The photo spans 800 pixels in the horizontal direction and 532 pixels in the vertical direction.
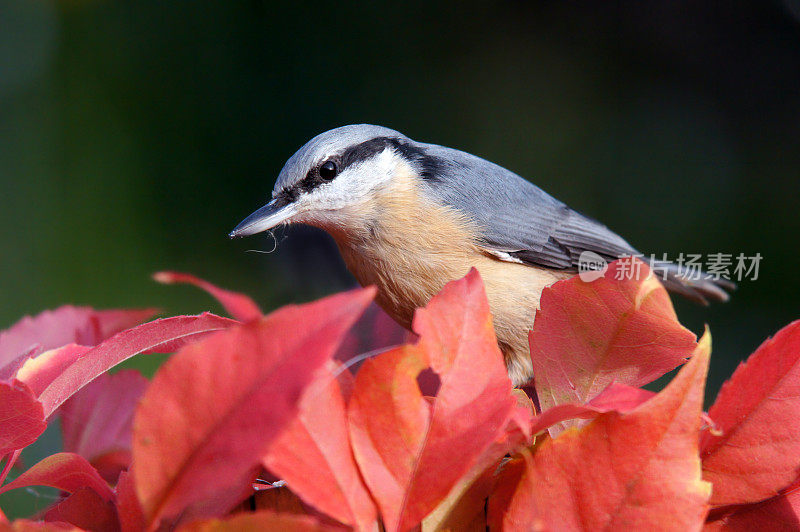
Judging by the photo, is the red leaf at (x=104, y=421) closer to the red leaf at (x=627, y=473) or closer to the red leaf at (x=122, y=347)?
the red leaf at (x=122, y=347)

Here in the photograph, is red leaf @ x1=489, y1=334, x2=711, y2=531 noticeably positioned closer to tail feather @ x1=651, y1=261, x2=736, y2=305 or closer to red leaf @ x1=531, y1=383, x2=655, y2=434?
red leaf @ x1=531, y1=383, x2=655, y2=434

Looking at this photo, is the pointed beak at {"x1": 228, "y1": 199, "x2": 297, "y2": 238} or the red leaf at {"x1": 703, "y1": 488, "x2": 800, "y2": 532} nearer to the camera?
the red leaf at {"x1": 703, "y1": 488, "x2": 800, "y2": 532}

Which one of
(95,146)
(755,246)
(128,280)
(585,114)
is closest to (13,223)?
(95,146)

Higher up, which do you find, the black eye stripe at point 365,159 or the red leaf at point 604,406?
the red leaf at point 604,406

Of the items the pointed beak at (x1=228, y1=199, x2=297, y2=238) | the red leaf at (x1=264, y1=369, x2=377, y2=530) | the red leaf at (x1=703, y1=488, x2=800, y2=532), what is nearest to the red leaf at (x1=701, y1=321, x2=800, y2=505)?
the red leaf at (x1=703, y1=488, x2=800, y2=532)

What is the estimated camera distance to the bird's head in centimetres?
75

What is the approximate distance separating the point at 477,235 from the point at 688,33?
8.05ft

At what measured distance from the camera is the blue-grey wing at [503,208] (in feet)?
2.82

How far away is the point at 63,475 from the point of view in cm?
25

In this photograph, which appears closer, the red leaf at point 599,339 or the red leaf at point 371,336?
the red leaf at point 599,339

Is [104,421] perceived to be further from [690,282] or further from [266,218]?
[690,282]

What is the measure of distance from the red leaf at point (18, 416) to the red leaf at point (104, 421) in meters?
0.15

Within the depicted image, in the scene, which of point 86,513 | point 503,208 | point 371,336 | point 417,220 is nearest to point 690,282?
point 503,208

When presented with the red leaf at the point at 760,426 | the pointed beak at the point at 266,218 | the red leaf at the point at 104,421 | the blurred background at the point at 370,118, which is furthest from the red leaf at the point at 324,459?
the blurred background at the point at 370,118
